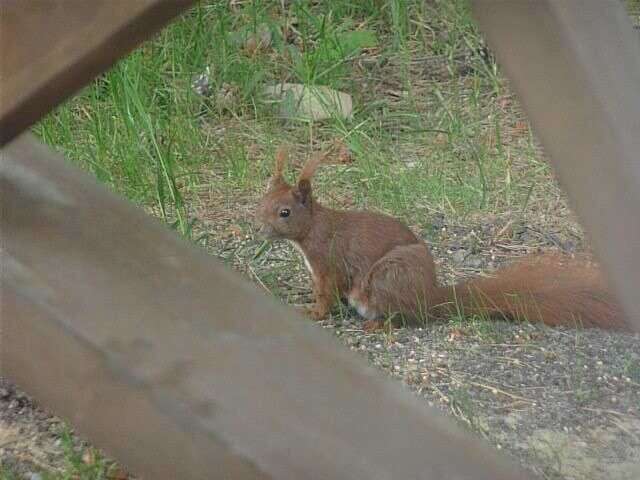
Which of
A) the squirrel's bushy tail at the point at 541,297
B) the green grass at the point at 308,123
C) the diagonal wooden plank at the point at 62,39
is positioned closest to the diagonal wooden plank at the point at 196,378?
the diagonal wooden plank at the point at 62,39

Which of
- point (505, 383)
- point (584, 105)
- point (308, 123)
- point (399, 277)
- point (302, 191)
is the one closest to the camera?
point (584, 105)

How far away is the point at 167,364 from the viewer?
910mm

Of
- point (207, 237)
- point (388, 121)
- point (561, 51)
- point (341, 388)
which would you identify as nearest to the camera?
point (561, 51)

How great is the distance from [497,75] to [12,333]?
4.51 m

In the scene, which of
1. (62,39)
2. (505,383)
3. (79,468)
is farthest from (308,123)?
(62,39)

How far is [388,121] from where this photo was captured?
4.88m

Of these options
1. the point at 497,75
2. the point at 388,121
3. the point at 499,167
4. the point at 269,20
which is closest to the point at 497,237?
the point at 499,167

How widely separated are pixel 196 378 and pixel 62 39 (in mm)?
287

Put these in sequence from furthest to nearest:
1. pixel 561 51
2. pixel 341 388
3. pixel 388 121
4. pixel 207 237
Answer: pixel 388 121
pixel 207 237
pixel 341 388
pixel 561 51

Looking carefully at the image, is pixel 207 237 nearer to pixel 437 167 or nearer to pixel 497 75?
pixel 437 167

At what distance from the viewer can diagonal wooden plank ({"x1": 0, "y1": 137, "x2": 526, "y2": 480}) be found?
2.88ft

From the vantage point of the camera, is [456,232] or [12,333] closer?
[12,333]

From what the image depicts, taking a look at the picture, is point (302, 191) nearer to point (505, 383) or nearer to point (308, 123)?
point (505, 383)

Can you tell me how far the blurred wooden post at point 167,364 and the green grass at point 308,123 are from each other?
2.40 meters
